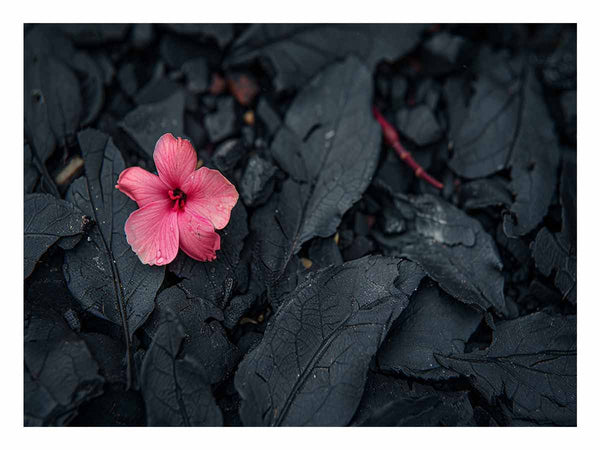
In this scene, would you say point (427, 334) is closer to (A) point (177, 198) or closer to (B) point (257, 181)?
(B) point (257, 181)

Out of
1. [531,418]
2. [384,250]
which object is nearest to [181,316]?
[384,250]

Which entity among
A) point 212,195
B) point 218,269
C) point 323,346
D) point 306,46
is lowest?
point 323,346

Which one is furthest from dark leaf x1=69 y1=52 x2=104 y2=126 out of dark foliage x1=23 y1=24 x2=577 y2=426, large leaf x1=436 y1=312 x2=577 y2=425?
large leaf x1=436 y1=312 x2=577 y2=425

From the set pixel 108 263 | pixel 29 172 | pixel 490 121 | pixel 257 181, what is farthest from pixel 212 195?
pixel 490 121

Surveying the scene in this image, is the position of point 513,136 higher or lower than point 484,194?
higher

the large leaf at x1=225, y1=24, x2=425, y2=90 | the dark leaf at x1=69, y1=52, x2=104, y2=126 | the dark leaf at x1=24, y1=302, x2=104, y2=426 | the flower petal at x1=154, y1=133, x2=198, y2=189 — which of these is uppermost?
the large leaf at x1=225, y1=24, x2=425, y2=90

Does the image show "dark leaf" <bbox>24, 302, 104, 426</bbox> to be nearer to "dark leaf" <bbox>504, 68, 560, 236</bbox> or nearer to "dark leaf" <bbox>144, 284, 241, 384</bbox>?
"dark leaf" <bbox>144, 284, 241, 384</bbox>

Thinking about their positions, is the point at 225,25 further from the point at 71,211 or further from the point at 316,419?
the point at 316,419
